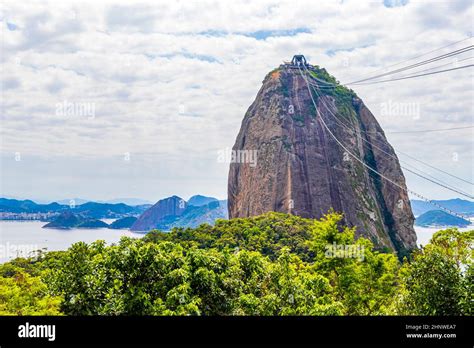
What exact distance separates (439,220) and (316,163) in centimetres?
3919

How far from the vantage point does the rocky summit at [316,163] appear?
55156mm

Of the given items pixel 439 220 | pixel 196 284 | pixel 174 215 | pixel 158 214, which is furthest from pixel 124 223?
pixel 196 284

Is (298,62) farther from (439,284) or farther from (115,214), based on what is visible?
(439,284)

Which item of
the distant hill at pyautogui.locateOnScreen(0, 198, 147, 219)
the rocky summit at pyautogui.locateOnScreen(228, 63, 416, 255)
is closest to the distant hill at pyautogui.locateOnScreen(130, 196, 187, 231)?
the distant hill at pyautogui.locateOnScreen(0, 198, 147, 219)

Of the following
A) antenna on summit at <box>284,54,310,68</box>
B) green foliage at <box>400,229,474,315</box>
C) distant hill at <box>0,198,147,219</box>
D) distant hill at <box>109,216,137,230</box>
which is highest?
antenna on summit at <box>284,54,310,68</box>

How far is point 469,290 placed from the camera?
14664 millimetres

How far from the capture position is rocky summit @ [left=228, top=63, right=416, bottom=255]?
181ft

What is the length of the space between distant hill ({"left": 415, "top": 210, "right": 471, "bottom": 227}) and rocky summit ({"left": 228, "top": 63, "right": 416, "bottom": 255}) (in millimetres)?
20571

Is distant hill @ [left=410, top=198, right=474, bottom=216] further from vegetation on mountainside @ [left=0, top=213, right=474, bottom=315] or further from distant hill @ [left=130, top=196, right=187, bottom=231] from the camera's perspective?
vegetation on mountainside @ [left=0, top=213, right=474, bottom=315]

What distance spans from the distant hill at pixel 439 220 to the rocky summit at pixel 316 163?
20.6 metres

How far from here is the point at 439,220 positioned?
83.6m

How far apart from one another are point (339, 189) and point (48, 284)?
45.6m

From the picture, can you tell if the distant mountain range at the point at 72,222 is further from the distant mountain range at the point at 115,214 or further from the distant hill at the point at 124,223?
the distant hill at the point at 124,223
